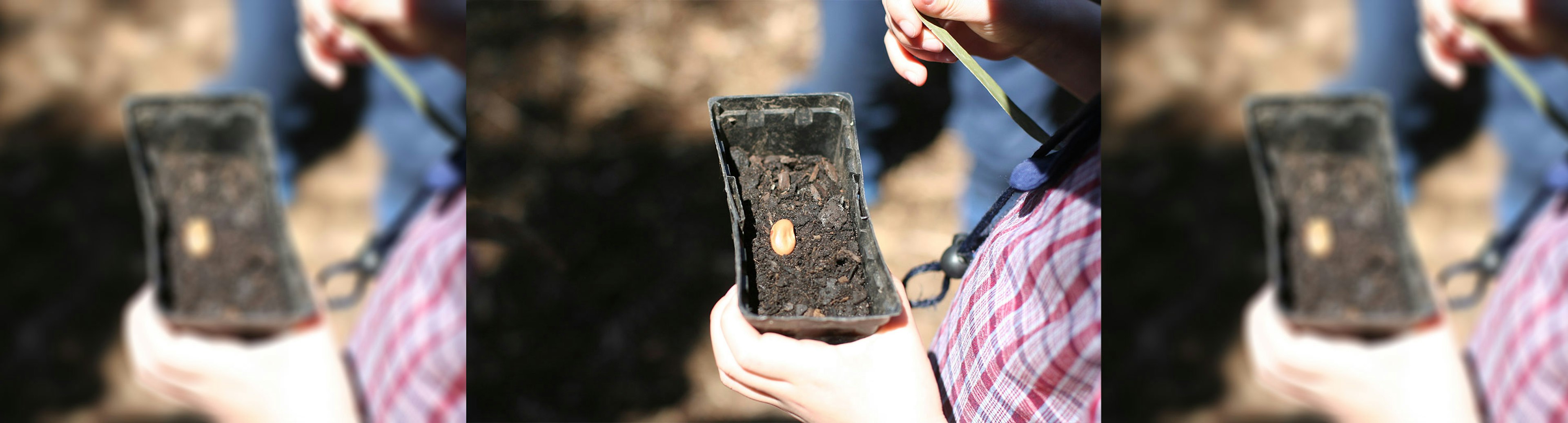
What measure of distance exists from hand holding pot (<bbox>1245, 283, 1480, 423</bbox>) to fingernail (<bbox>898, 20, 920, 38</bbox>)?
1.48ft

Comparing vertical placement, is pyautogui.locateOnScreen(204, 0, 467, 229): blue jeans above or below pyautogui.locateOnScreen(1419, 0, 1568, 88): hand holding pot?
below

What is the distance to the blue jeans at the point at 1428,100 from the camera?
0.52 metres

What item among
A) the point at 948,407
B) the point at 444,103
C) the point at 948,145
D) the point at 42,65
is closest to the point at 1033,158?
the point at 948,145

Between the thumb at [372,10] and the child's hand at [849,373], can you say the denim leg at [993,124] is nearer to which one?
the child's hand at [849,373]

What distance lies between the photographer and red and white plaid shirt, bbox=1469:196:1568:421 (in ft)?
1.73

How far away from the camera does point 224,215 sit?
60 cm

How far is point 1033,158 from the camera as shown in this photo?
787mm

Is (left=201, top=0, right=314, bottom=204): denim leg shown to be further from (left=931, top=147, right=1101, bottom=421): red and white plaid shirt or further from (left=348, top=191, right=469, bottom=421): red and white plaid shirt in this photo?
(left=931, top=147, right=1101, bottom=421): red and white plaid shirt

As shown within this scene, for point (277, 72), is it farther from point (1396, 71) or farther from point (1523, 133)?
point (1523, 133)

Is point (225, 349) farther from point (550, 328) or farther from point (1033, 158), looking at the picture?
point (1033, 158)

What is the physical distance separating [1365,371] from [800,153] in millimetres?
592

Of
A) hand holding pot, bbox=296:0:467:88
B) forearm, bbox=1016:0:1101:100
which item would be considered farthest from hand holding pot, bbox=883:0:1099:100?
hand holding pot, bbox=296:0:467:88

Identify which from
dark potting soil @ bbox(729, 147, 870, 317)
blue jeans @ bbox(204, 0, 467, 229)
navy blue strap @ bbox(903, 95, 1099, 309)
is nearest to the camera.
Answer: blue jeans @ bbox(204, 0, 467, 229)

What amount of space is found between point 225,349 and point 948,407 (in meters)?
0.74
